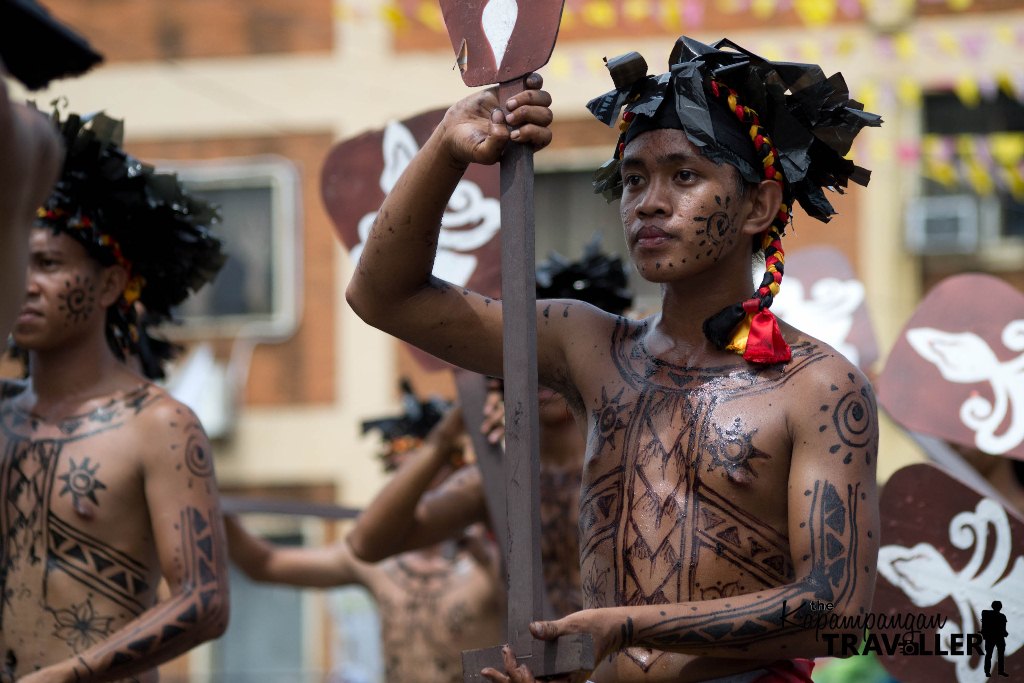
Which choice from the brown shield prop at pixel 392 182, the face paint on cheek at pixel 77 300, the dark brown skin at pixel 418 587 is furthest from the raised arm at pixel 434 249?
the dark brown skin at pixel 418 587

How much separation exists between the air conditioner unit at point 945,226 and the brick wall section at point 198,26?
17.2 ft

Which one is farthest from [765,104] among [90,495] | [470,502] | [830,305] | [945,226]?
[945,226]

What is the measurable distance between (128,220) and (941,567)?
95.9 inches

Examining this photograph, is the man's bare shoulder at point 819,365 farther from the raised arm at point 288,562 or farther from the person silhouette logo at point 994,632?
the raised arm at point 288,562

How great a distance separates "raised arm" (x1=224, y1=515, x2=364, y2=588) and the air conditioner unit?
7.62 meters

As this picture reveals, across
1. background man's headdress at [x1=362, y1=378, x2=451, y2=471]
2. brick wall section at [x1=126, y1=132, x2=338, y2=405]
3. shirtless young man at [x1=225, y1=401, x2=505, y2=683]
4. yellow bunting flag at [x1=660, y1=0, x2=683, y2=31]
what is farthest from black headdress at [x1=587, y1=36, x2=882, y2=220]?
brick wall section at [x1=126, y1=132, x2=338, y2=405]

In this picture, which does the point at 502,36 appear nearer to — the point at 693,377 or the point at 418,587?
the point at 693,377

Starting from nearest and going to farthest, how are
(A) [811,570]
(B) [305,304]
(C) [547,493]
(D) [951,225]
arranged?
1. (A) [811,570]
2. (C) [547,493]
3. (D) [951,225]
4. (B) [305,304]

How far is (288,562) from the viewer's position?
8070mm

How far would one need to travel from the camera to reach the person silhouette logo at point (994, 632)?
468cm

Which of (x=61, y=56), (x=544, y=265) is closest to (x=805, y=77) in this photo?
(x=61, y=56)

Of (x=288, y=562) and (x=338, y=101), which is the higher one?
(x=338, y=101)

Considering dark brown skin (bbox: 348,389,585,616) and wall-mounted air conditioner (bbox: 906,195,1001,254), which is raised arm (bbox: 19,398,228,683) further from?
wall-mounted air conditioner (bbox: 906,195,1001,254)

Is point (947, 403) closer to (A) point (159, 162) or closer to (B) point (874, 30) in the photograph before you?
(B) point (874, 30)
